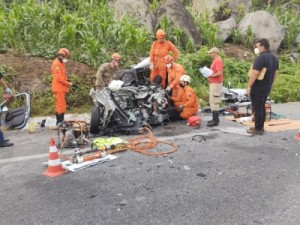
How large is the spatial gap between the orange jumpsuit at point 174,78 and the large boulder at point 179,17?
600 cm

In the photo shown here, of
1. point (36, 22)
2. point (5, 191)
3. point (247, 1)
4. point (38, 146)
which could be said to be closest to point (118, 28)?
point (36, 22)

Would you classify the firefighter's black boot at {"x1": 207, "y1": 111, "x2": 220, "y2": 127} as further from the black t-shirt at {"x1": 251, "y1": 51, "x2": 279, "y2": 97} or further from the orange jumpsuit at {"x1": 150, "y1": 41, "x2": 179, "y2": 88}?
the orange jumpsuit at {"x1": 150, "y1": 41, "x2": 179, "y2": 88}

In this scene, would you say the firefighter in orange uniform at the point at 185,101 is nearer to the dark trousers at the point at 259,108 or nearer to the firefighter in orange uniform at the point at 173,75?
the firefighter in orange uniform at the point at 173,75

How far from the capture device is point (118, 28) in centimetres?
1187

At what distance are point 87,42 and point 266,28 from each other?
8663 millimetres

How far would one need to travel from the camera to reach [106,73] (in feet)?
26.8

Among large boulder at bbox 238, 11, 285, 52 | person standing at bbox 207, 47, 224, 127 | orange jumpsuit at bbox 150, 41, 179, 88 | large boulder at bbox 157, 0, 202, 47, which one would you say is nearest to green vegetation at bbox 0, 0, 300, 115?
large boulder at bbox 157, 0, 202, 47

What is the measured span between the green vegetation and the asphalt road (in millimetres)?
3712

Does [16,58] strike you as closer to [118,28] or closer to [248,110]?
[118,28]

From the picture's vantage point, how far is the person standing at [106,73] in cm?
804

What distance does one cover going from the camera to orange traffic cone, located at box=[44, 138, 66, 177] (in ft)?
15.3

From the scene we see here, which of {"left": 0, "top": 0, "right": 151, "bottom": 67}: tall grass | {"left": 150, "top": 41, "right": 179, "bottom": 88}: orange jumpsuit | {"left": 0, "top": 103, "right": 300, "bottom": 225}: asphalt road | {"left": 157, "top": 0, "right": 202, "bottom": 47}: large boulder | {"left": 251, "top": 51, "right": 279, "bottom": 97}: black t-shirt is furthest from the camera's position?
{"left": 157, "top": 0, "right": 202, "bottom": 47}: large boulder

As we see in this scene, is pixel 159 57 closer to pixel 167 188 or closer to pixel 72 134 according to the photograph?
pixel 72 134

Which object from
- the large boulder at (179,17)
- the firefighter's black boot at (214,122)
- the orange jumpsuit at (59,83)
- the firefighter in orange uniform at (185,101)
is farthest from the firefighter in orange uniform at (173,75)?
the large boulder at (179,17)
